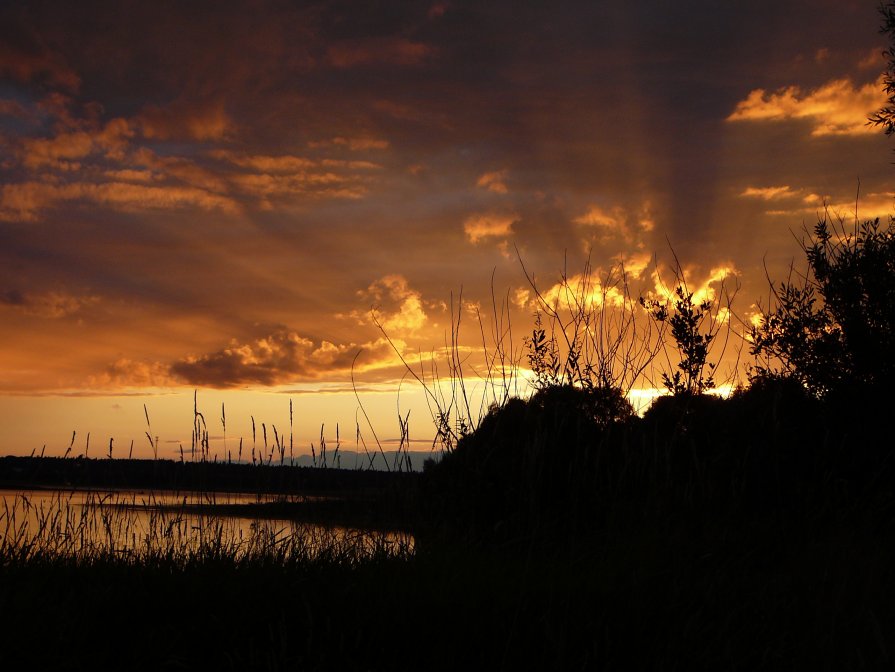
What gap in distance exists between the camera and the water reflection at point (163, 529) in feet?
17.3

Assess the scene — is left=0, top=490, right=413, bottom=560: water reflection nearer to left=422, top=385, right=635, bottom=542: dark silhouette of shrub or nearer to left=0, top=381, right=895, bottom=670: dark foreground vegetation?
left=0, top=381, right=895, bottom=670: dark foreground vegetation

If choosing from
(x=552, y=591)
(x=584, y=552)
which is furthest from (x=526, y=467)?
(x=552, y=591)

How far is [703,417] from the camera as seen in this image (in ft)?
29.6

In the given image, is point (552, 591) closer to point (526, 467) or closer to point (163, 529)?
point (526, 467)

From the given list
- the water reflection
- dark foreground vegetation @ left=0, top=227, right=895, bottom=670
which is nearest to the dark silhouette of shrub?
dark foreground vegetation @ left=0, top=227, right=895, bottom=670

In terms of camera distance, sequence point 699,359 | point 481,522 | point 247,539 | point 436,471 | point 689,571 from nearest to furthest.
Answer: point 689,571, point 247,539, point 481,522, point 436,471, point 699,359

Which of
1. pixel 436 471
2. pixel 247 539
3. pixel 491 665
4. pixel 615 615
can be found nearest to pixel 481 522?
pixel 436 471

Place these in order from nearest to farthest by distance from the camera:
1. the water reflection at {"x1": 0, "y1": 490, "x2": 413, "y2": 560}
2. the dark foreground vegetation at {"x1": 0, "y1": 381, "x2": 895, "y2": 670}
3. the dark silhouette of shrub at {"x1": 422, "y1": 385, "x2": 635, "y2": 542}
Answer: the dark foreground vegetation at {"x1": 0, "y1": 381, "x2": 895, "y2": 670} < the water reflection at {"x1": 0, "y1": 490, "x2": 413, "y2": 560} < the dark silhouette of shrub at {"x1": 422, "y1": 385, "x2": 635, "y2": 542}

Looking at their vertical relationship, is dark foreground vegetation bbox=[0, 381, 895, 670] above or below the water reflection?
below

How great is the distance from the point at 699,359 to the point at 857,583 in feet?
14.5

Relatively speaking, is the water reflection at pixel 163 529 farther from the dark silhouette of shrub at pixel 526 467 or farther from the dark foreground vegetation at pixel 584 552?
the dark silhouette of shrub at pixel 526 467

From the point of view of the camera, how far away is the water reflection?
5.27 metres

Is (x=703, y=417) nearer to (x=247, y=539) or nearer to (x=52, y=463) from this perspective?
(x=247, y=539)

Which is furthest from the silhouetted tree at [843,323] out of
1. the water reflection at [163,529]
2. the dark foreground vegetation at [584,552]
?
the water reflection at [163,529]
